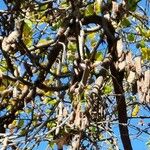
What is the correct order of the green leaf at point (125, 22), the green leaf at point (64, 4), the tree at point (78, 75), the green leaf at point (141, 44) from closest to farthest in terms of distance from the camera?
the tree at point (78, 75), the green leaf at point (125, 22), the green leaf at point (64, 4), the green leaf at point (141, 44)

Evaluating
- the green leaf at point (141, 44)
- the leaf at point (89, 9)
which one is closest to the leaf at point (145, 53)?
the green leaf at point (141, 44)

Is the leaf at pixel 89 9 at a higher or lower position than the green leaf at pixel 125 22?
higher

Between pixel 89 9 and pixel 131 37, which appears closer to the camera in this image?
pixel 89 9

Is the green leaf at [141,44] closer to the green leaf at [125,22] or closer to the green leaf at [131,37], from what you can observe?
the green leaf at [131,37]

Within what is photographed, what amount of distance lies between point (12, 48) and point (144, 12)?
0.67 meters

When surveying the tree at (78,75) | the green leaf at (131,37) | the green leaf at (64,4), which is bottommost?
the tree at (78,75)

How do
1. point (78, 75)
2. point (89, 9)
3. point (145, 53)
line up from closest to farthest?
1. point (78, 75)
2. point (89, 9)
3. point (145, 53)

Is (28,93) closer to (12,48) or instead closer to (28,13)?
(12,48)

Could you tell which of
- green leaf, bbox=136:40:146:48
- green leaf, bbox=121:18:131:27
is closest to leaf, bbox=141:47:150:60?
green leaf, bbox=136:40:146:48

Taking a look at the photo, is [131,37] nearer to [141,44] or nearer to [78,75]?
[141,44]

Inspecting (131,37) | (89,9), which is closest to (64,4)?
(89,9)

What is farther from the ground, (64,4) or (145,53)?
(64,4)

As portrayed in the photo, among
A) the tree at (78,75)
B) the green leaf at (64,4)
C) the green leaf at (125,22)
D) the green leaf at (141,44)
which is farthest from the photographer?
the green leaf at (141,44)

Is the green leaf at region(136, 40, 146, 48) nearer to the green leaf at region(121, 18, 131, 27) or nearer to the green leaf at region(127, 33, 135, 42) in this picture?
the green leaf at region(127, 33, 135, 42)
